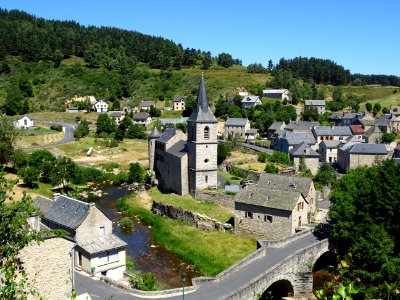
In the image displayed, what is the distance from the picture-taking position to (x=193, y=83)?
126312mm

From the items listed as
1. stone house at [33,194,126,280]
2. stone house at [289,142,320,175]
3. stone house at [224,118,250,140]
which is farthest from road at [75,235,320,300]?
stone house at [224,118,250,140]

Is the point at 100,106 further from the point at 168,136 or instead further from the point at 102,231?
the point at 102,231

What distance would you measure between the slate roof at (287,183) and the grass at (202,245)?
6388mm

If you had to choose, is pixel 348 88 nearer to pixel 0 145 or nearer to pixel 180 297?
pixel 0 145

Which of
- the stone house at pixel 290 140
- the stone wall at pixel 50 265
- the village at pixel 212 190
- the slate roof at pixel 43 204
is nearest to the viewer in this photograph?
the stone wall at pixel 50 265

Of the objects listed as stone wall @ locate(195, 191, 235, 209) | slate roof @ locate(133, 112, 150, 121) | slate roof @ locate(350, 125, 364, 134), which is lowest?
stone wall @ locate(195, 191, 235, 209)

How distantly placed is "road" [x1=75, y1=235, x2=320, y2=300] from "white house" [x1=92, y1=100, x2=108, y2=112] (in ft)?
285

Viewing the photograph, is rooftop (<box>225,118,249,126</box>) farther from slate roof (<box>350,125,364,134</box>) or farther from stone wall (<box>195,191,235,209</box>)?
stone wall (<box>195,191,235,209</box>)

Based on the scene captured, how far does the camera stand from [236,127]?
87.7 metres

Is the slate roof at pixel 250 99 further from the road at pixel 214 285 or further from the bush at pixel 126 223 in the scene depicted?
the road at pixel 214 285

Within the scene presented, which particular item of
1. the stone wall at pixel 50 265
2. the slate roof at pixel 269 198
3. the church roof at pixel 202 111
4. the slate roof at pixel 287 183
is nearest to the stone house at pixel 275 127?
the church roof at pixel 202 111

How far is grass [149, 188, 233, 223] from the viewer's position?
41916 mm

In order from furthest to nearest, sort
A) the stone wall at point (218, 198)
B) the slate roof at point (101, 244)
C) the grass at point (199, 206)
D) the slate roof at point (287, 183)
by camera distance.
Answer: the stone wall at point (218, 198) → the grass at point (199, 206) → the slate roof at point (287, 183) → the slate roof at point (101, 244)

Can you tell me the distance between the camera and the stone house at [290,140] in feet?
230
